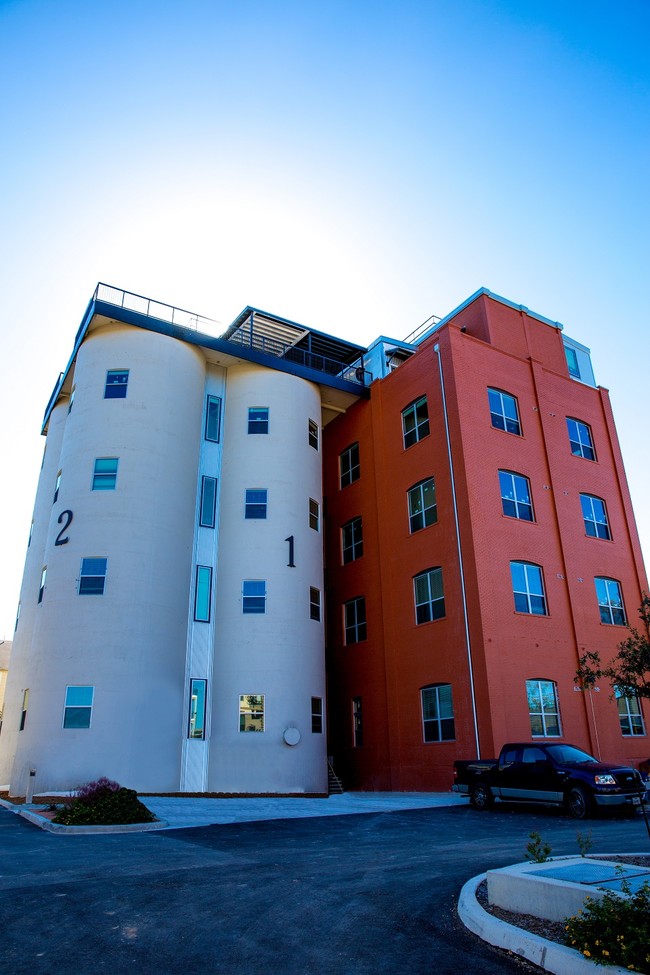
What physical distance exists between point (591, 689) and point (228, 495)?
1468 centimetres

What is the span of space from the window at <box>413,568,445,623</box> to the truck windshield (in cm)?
725

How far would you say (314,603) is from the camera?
2627 centimetres

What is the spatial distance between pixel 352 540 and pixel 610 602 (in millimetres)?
10815

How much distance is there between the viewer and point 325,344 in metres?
34.3

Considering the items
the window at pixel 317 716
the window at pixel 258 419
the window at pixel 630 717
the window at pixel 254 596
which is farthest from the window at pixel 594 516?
the window at pixel 258 419

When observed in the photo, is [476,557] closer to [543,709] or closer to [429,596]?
[429,596]

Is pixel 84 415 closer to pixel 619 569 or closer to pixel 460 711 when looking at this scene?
pixel 460 711

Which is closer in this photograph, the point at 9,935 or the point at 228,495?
the point at 9,935

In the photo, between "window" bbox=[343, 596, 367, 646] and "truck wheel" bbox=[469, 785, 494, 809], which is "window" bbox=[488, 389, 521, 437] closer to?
"window" bbox=[343, 596, 367, 646]

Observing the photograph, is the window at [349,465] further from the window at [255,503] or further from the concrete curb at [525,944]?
the concrete curb at [525,944]

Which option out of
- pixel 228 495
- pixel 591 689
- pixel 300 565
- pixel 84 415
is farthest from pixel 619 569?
pixel 84 415

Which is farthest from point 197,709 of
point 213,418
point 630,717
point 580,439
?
point 580,439

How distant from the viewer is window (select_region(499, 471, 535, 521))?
2503 centimetres

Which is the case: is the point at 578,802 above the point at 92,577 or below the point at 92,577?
below
